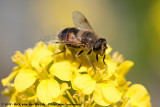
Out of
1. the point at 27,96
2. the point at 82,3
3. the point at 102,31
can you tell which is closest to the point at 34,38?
the point at 82,3

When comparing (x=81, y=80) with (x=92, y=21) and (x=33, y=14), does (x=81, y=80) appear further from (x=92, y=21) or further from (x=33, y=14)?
(x=33, y=14)

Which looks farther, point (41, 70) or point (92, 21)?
point (92, 21)

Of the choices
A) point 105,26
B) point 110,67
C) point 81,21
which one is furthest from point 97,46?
point 105,26

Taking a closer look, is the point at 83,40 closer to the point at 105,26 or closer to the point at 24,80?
the point at 24,80

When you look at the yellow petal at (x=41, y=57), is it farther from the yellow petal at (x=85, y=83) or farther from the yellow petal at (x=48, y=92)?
the yellow petal at (x=85, y=83)

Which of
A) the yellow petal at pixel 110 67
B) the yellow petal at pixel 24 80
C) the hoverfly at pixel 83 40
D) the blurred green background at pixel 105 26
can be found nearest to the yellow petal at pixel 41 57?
the yellow petal at pixel 24 80

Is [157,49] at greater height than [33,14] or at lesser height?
lesser

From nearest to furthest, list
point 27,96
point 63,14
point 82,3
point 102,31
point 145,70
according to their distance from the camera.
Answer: point 27,96 → point 145,70 → point 102,31 → point 63,14 → point 82,3
